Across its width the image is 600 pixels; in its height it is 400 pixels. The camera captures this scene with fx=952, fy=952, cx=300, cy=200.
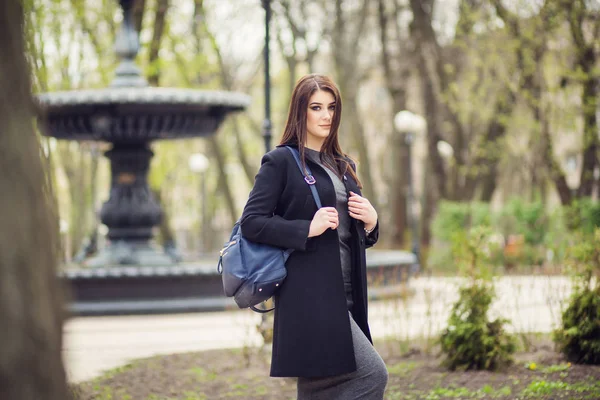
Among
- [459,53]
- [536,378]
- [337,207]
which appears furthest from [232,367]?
[459,53]

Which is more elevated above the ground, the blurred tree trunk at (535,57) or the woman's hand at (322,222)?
the blurred tree trunk at (535,57)

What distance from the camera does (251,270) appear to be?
13.7ft

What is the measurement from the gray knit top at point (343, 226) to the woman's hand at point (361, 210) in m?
0.06

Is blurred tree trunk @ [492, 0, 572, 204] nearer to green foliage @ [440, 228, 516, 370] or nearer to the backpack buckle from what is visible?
green foliage @ [440, 228, 516, 370]

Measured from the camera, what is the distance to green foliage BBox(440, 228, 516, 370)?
720 centimetres

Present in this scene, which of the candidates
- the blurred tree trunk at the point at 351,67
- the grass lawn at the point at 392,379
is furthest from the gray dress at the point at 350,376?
the blurred tree trunk at the point at 351,67

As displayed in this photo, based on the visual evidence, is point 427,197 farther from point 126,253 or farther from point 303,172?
point 303,172

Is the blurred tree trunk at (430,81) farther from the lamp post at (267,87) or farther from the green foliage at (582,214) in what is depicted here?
the lamp post at (267,87)

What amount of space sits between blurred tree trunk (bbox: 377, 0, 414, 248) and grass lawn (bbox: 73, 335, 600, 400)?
1778cm

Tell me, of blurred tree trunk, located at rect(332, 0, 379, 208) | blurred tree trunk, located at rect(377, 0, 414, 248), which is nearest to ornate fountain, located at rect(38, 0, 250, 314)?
blurred tree trunk, located at rect(377, 0, 414, 248)

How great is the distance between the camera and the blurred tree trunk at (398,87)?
84.9 ft

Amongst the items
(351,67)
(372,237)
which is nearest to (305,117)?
(372,237)

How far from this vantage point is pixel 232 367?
830 centimetres

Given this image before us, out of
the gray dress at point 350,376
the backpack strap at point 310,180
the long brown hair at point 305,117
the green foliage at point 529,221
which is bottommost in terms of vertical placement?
the green foliage at point 529,221
